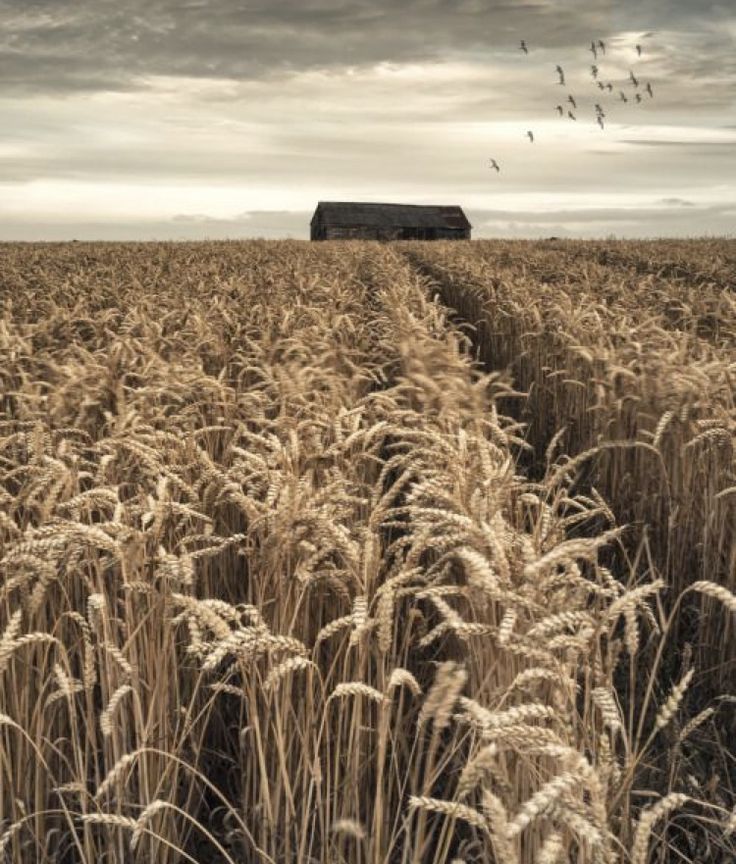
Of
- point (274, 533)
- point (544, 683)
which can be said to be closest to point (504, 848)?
point (544, 683)

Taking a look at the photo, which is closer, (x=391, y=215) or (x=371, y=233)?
(x=371, y=233)

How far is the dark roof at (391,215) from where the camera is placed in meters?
66.2

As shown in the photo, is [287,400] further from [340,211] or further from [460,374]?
[340,211]

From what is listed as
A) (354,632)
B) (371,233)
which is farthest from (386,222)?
(354,632)

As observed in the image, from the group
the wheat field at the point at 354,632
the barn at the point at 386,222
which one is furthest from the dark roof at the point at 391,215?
the wheat field at the point at 354,632

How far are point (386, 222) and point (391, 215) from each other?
2.36 m

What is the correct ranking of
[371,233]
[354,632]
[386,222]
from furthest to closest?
[386,222] < [371,233] < [354,632]

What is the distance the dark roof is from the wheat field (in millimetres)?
61071

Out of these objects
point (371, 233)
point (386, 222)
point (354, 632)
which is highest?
point (386, 222)

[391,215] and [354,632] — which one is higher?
[391,215]

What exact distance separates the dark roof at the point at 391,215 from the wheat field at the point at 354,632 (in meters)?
61.1

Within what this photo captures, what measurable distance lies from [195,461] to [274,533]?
131cm

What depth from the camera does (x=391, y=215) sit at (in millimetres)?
68562

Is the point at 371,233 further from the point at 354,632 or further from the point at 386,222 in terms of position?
the point at 354,632
